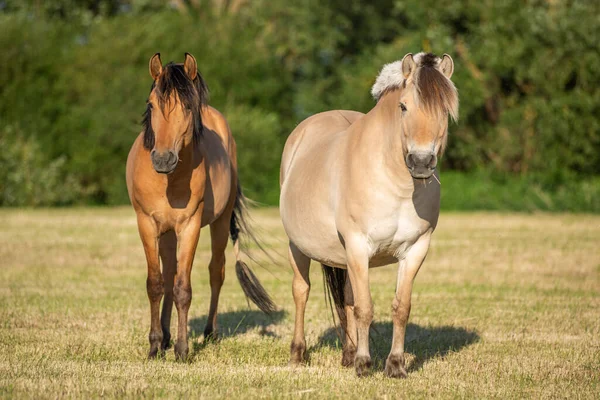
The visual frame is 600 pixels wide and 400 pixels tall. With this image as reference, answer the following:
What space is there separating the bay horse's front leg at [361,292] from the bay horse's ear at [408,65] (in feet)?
4.03

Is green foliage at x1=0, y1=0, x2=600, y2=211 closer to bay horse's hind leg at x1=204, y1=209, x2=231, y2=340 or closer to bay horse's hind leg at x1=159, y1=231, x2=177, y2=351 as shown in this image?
bay horse's hind leg at x1=204, y1=209, x2=231, y2=340

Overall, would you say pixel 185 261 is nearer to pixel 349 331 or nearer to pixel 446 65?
pixel 349 331

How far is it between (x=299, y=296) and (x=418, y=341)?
147 centimetres

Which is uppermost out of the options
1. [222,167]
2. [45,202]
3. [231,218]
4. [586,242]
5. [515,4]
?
[515,4]

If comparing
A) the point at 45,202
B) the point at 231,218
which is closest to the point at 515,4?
the point at 45,202

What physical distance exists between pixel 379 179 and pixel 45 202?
25676 mm

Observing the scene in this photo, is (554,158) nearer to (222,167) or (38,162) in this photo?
(38,162)

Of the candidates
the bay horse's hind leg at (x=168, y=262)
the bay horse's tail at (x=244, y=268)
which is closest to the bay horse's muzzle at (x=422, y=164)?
the bay horse's hind leg at (x=168, y=262)

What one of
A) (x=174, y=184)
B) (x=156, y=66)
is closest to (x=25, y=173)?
(x=174, y=184)

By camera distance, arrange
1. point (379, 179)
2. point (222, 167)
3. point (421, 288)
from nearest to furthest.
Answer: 1. point (379, 179)
2. point (222, 167)
3. point (421, 288)

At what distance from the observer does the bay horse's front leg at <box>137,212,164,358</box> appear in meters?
7.59

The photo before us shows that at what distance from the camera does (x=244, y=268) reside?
9102 millimetres

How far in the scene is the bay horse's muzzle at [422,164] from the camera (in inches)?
231

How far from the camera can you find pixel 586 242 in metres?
17.5
